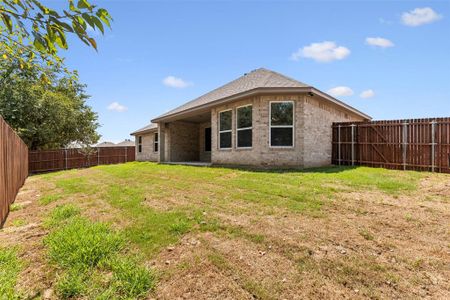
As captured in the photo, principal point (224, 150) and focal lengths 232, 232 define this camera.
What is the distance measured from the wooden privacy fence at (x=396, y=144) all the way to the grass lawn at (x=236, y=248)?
15.8ft

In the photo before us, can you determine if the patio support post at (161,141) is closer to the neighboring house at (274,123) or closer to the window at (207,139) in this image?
the window at (207,139)

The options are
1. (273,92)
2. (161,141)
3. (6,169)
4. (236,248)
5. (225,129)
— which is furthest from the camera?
(161,141)

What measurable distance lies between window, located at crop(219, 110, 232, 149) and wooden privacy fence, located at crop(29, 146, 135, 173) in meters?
17.2

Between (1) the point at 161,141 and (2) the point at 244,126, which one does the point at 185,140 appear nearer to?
(1) the point at 161,141

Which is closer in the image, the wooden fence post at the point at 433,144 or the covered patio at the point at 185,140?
the wooden fence post at the point at 433,144

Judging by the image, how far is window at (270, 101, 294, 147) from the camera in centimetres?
973

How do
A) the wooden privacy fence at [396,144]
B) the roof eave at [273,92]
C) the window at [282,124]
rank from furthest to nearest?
the window at [282,124]
the roof eave at [273,92]
the wooden privacy fence at [396,144]

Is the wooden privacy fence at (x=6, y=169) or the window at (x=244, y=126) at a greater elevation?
the window at (x=244, y=126)

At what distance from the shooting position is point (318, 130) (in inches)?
414

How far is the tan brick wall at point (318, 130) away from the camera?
386 inches

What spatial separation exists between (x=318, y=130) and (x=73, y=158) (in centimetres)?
2239

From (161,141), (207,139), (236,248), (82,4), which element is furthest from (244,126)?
(82,4)

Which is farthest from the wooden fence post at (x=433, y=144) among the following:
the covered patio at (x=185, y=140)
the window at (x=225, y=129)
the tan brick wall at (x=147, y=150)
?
the tan brick wall at (x=147, y=150)

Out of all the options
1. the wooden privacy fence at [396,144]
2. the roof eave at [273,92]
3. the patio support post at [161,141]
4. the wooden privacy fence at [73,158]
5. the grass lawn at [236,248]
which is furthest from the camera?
the wooden privacy fence at [73,158]
